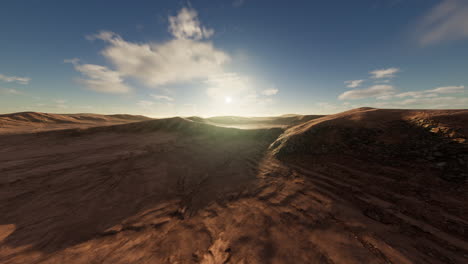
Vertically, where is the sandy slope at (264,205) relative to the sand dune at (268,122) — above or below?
below

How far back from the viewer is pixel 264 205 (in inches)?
134

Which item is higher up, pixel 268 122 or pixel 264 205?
pixel 268 122

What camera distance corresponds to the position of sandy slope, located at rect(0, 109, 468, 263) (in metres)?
2.30

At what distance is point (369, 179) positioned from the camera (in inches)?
Result: 153

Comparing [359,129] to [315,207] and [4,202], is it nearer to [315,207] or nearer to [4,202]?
[315,207]

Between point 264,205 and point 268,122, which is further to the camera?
point 268,122

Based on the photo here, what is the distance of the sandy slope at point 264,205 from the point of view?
7.56 ft

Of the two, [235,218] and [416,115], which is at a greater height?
[416,115]

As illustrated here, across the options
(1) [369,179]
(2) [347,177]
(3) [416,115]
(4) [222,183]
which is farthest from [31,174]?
(3) [416,115]

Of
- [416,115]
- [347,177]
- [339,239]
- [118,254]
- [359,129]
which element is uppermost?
[416,115]

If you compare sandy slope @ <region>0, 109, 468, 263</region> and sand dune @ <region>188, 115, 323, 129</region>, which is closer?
sandy slope @ <region>0, 109, 468, 263</region>

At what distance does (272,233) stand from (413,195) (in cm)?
331

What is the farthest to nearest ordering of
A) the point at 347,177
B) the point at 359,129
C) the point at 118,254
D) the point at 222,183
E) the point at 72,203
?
the point at 359,129, the point at 222,183, the point at 347,177, the point at 72,203, the point at 118,254

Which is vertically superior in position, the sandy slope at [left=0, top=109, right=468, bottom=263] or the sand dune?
the sand dune
